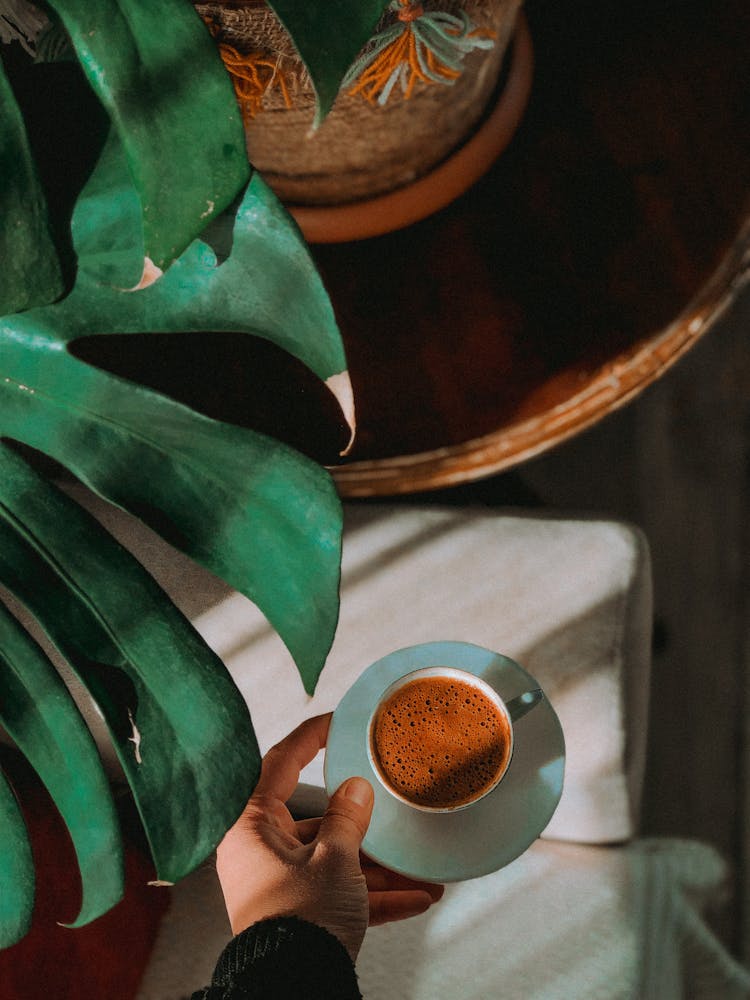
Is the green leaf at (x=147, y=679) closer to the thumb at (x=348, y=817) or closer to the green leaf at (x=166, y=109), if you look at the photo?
the green leaf at (x=166, y=109)

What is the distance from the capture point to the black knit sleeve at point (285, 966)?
46 cm

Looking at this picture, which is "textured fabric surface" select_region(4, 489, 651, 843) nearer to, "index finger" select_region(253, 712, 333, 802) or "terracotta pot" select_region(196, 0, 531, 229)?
"index finger" select_region(253, 712, 333, 802)

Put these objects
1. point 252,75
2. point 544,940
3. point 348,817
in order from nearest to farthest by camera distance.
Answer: point 252,75, point 348,817, point 544,940

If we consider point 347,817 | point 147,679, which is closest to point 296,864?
point 347,817

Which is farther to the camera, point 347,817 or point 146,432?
point 347,817

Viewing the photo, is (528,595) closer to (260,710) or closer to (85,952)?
(260,710)

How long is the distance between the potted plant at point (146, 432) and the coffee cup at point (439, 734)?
0.85 ft

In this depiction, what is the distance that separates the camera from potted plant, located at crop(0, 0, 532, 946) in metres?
0.26

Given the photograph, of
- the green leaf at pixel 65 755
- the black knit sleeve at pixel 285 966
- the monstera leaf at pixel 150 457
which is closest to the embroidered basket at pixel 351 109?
the monstera leaf at pixel 150 457

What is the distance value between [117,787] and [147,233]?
24.4 inches

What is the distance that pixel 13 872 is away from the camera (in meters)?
0.34

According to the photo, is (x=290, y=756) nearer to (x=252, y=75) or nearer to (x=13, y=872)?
(x=13, y=872)

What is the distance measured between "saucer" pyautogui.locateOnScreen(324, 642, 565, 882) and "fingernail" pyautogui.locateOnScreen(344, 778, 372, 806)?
19 mm

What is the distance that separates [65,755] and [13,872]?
51 mm
